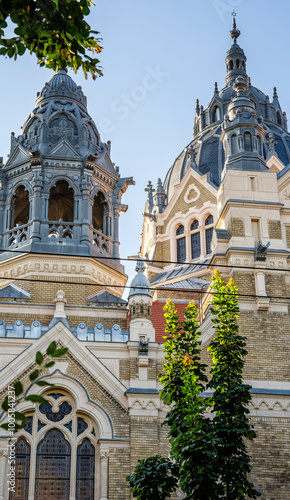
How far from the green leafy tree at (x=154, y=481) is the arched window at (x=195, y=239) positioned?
2236 centimetres

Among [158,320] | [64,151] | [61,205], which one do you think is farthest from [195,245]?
[158,320]

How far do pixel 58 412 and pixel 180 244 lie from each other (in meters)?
21.1

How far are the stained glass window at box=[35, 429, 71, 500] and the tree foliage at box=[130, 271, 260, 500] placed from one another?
3.21 meters

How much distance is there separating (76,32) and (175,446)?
9.05 m

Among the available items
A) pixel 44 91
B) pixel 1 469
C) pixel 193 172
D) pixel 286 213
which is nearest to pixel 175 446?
pixel 1 469

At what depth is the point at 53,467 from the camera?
19922 millimetres

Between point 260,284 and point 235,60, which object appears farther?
point 235,60

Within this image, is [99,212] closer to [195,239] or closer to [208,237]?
[208,237]

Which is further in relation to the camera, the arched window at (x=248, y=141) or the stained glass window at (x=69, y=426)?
the arched window at (x=248, y=141)

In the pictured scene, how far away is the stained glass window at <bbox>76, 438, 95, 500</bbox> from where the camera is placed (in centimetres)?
1972

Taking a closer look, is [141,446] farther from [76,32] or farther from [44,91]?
[44,91]

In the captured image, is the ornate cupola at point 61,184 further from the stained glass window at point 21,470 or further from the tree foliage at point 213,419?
the tree foliage at point 213,419

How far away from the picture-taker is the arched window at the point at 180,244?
4016 cm

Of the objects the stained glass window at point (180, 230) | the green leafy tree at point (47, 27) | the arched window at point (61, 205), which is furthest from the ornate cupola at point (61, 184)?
the green leafy tree at point (47, 27)
